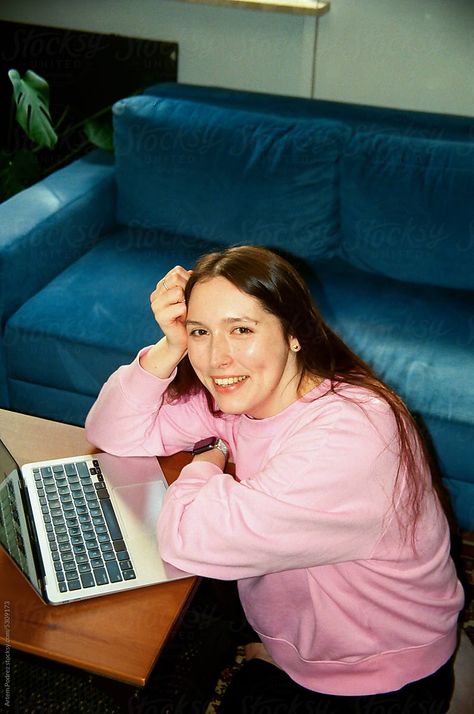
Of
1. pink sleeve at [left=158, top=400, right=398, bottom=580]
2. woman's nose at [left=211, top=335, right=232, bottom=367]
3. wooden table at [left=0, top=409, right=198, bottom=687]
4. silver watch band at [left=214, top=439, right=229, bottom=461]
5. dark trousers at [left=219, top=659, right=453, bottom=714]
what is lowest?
dark trousers at [left=219, top=659, right=453, bottom=714]

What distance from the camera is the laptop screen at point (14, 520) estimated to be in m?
1.17

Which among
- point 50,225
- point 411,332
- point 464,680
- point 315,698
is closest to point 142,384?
point 315,698

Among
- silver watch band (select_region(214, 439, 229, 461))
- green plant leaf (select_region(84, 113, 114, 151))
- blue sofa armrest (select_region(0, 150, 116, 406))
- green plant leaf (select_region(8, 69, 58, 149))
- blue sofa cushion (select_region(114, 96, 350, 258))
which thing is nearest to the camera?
silver watch band (select_region(214, 439, 229, 461))

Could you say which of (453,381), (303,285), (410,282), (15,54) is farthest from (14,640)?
(15,54)

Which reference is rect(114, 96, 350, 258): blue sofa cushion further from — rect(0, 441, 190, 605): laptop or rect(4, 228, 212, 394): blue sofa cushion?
rect(0, 441, 190, 605): laptop

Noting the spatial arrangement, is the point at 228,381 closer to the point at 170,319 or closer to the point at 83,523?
the point at 170,319

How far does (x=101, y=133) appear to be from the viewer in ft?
9.09

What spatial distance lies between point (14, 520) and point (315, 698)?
539 millimetres

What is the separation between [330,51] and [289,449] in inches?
76.2

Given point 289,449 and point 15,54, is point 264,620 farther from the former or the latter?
point 15,54

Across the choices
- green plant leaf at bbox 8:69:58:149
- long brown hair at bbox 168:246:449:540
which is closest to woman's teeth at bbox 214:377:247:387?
long brown hair at bbox 168:246:449:540

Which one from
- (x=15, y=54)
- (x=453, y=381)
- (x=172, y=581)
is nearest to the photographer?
(x=172, y=581)

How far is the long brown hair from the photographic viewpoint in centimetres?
120

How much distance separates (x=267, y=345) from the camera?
1.23 m
